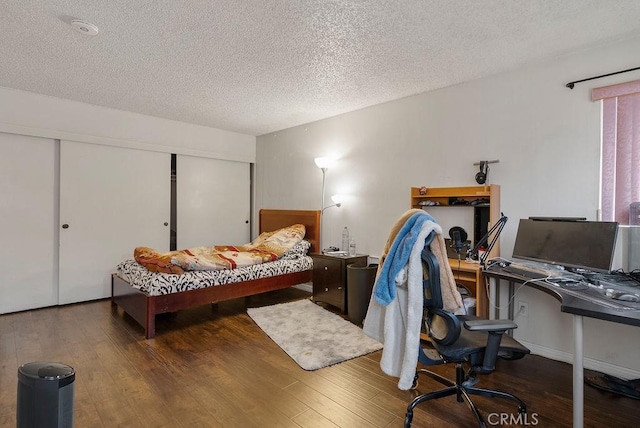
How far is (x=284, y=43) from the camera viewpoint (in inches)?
101

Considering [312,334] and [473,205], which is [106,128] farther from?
[473,205]

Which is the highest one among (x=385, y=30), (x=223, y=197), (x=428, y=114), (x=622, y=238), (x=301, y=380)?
(x=385, y=30)

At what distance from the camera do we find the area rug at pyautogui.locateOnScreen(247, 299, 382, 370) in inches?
106

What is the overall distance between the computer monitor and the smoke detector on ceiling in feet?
11.8

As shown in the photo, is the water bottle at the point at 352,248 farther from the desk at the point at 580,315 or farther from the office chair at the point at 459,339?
the desk at the point at 580,315

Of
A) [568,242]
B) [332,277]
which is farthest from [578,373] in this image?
[332,277]

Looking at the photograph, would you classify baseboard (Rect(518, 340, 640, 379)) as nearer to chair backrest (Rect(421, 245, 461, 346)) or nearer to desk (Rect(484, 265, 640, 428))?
desk (Rect(484, 265, 640, 428))

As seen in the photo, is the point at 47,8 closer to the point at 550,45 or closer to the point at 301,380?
the point at 301,380

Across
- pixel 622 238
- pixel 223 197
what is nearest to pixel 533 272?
pixel 622 238

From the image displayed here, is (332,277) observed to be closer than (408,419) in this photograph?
No

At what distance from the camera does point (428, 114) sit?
3549mm

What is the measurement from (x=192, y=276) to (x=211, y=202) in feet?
7.39

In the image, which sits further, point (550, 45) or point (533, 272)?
point (550, 45)

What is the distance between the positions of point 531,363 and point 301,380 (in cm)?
182
